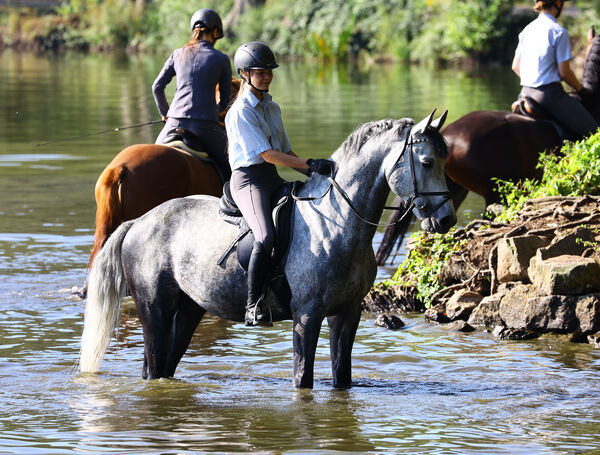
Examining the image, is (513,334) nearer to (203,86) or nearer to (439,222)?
(439,222)

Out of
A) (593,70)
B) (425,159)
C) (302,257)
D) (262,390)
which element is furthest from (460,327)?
(593,70)

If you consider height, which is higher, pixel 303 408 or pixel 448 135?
pixel 448 135

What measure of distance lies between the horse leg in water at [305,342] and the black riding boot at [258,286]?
0.21 metres

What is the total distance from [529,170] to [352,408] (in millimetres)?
5641

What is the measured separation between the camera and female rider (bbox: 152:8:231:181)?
10523 millimetres

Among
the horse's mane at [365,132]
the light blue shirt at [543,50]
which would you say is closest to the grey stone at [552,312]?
the horse's mane at [365,132]

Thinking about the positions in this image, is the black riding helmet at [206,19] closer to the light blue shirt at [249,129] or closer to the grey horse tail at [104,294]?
the grey horse tail at [104,294]

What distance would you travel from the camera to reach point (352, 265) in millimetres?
7027

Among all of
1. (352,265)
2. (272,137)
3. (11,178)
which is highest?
(272,137)

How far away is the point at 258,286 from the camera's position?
23.3 feet

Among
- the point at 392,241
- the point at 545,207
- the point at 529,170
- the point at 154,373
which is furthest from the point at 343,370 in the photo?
the point at 529,170

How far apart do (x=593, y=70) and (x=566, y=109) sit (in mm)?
804

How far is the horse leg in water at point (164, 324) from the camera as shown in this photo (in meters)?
7.60

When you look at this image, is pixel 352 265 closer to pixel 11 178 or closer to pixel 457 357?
pixel 457 357
